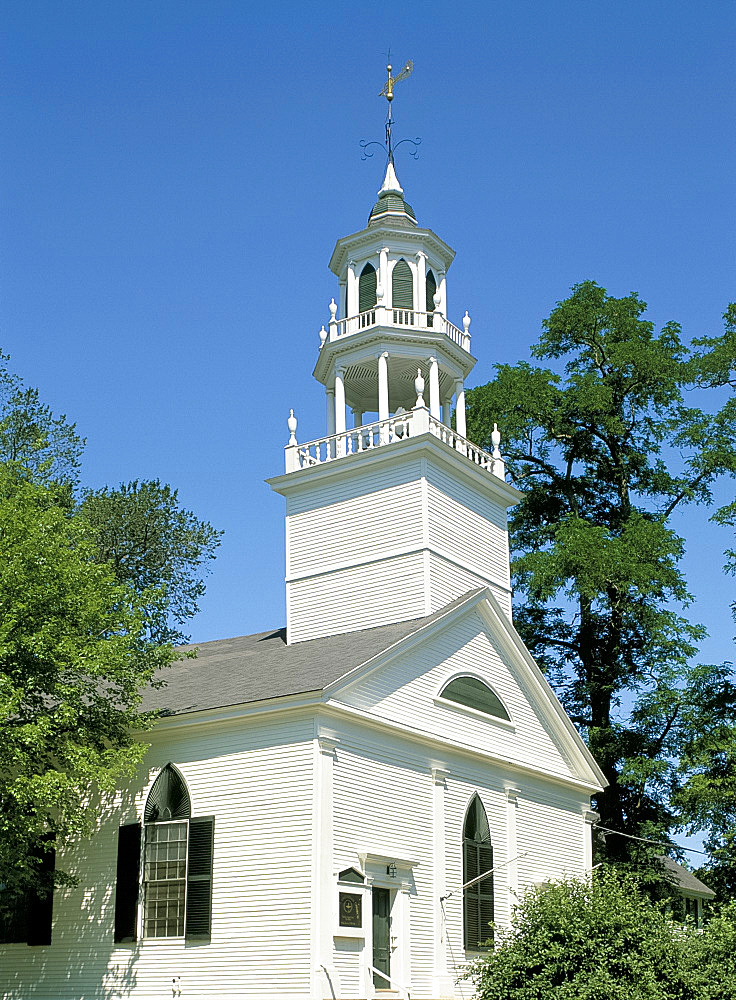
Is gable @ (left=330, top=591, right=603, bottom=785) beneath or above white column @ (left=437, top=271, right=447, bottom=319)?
beneath

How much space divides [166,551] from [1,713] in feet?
68.0

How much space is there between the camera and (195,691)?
23328mm

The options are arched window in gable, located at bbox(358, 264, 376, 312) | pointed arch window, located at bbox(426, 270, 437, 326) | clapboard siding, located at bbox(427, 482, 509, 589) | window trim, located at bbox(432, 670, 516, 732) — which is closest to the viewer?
window trim, located at bbox(432, 670, 516, 732)

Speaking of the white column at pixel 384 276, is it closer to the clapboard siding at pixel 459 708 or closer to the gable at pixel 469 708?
the gable at pixel 469 708

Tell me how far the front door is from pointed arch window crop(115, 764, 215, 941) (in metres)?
2.94

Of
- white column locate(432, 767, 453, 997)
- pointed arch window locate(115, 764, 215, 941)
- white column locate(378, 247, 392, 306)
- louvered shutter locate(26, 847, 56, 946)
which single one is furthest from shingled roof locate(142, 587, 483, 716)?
white column locate(378, 247, 392, 306)

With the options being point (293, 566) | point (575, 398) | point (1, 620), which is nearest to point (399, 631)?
point (293, 566)

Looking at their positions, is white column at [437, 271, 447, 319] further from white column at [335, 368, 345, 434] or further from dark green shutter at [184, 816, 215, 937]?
dark green shutter at [184, 816, 215, 937]

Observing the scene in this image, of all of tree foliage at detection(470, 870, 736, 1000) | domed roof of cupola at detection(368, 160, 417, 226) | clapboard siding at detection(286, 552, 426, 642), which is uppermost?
domed roof of cupola at detection(368, 160, 417, 226)

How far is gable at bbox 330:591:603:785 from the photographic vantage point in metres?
22.1

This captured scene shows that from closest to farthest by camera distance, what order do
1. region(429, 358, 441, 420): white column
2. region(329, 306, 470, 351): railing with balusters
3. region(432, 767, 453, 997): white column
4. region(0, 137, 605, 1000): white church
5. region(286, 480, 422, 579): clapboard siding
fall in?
region(0, 137, 605, 1000): white church, region(432, 767, 453, 997): white column, region(286, 480, 422, 579): clapboard siding, region(429, 358, 441, 420): white column, region(329, 306, 470, 351): railing with balusters

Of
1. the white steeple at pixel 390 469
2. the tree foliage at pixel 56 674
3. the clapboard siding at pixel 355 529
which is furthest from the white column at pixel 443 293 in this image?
the tree foliage at pixel 56 674

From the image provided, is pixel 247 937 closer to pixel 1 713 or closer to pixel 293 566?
pixel 1 713

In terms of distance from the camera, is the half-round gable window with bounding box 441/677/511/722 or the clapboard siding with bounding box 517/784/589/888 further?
the clapboard siding with bounding box 517/784/589/888
